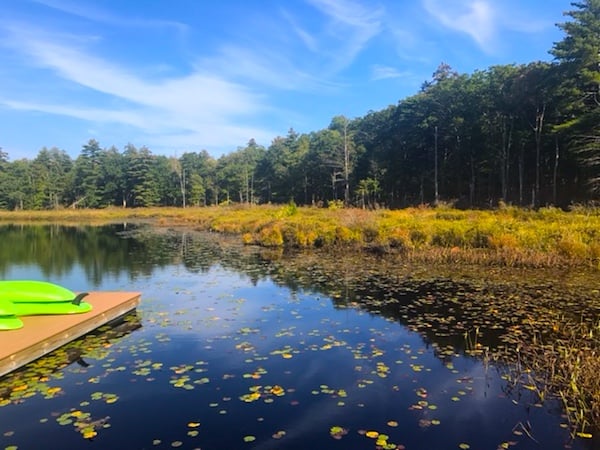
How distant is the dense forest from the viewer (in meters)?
29.7

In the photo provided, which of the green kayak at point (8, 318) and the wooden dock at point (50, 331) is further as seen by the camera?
the green kayak at point (8, 318)

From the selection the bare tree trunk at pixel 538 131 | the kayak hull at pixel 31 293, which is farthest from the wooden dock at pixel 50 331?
the bare tree trunk at pixel 538 131

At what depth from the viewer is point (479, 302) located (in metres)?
10.1

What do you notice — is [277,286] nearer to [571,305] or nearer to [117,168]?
[571,305]

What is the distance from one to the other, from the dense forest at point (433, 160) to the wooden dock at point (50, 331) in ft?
78.4

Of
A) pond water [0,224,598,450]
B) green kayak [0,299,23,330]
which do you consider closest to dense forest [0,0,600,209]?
pond water [0,224,598,450]

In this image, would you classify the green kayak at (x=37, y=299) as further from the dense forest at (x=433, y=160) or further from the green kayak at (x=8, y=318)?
the dense forest at (x=433, y=160)

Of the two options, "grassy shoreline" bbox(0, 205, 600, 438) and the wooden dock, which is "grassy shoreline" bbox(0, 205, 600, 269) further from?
the wooden dock

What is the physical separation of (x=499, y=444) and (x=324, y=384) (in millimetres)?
2172

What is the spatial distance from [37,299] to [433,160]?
44532 millimetres

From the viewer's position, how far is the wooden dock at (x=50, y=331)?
6.22m

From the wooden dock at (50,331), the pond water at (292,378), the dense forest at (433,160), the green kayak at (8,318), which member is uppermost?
the dense forest at (433,160)

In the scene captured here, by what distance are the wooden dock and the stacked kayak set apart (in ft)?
0.45

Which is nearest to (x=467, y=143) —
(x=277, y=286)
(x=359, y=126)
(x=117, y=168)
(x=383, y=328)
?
(x=359, y=126)
